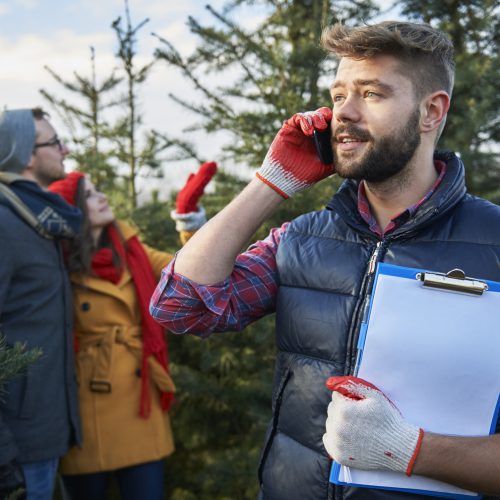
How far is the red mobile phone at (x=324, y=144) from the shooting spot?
2006 mm

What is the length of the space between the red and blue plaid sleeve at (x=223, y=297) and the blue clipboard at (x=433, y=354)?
0.49 m

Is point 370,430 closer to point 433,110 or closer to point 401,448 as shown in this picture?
point 401,448

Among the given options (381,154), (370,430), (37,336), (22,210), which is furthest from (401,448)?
(22,210)

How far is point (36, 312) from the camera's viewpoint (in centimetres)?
293

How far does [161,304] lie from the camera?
1.96 meters

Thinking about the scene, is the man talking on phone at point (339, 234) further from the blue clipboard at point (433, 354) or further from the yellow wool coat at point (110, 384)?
the yellow wool coat at point (110, 384)

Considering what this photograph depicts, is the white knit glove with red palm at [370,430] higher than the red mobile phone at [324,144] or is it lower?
lower

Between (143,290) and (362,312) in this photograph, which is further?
(143,290)

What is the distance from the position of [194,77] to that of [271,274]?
2.12 m

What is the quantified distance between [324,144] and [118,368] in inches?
75.0

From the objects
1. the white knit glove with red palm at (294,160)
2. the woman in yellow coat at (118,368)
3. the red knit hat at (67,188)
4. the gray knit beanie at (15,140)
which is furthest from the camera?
the red knit hat at (67,188)

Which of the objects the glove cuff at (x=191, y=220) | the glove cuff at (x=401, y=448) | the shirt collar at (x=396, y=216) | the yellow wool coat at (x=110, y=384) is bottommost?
the yellow wool coat at (x=110, y=384)

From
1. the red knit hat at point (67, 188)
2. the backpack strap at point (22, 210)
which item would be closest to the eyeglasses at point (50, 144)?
the red knit hat at point (67, 188)

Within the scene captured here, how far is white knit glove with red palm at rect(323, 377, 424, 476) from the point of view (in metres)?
1.57
